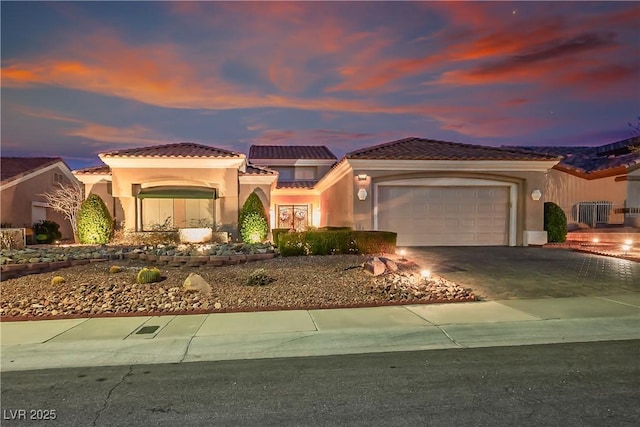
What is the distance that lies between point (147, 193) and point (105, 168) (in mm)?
3023

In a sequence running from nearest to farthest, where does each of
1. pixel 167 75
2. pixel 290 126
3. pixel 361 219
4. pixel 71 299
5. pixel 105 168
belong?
pixel 71 299 < pixel 361 219 < pixel 167 75 < pixel 105 168 < pixel 290 126

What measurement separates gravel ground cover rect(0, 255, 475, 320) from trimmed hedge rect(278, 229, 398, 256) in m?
1.75

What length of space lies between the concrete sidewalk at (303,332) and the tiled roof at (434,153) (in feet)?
27.8

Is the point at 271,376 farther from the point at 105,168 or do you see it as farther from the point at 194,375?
the point at 105,168

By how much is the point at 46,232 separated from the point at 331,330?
20.3 meters

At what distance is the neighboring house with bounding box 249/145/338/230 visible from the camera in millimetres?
24703

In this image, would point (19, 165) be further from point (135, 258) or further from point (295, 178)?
point (295, 178)

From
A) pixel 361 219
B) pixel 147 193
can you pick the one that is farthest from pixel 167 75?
pixel 361 219

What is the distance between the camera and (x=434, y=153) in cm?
1533

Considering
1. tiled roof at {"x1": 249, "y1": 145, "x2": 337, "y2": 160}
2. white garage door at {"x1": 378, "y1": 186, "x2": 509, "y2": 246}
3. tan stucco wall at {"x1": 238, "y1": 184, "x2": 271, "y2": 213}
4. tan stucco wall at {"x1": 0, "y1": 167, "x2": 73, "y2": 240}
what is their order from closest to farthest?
white garage door at {"x1": 378, "y1": 186, "x2": 509, "y2": 246} < tan stucco wall at {"x1": 238, "y1": 184, "x2": 271, "y2": 213} < tan stucco wall at {"x1": 0, "y1": 167, "x2": 73, "y2": 240} < tiled roof at {"x1": 249, "y1": 145, "x2": 337, "y2": 160}

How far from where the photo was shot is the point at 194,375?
4199 millimetres

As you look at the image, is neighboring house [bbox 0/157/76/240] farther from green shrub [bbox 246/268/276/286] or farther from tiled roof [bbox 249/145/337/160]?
green shrub [bbox 246/268/276/286]

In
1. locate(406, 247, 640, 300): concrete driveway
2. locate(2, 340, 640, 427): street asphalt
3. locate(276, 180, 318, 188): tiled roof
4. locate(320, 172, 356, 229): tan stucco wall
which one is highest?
locate(276, 180, 318, 188): tiled roof

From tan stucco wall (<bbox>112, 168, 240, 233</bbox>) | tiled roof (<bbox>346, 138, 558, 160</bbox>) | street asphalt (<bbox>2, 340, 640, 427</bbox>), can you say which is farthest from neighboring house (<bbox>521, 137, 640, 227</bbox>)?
street asphalt (<bbox>2, 340, 640, 427</bbox>)
